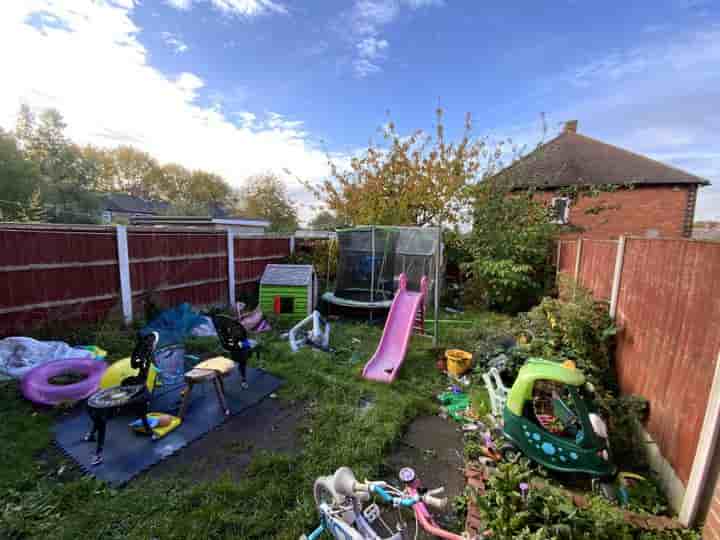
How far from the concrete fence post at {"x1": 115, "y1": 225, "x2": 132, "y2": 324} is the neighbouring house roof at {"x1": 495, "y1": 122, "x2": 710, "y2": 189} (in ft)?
44.5

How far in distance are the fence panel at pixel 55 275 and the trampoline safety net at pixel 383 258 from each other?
4.50 meters

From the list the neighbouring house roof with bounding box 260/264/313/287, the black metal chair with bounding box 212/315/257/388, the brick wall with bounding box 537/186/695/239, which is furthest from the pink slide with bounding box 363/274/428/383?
the brick wall with bounding box 537/186/695/239

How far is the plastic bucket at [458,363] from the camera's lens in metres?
4.41

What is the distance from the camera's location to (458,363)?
4.42 metres

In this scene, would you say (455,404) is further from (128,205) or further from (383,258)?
(128,205)

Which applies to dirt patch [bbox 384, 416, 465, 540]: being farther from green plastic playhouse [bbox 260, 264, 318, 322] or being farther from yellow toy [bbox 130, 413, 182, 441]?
green plastic playhouse [bbox 260, 264, 318, 322]

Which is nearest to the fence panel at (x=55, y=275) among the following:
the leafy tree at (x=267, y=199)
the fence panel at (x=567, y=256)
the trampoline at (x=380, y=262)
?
the trampoline at (x=380, y=262)

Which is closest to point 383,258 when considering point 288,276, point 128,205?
point 288,276

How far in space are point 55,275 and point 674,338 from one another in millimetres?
7287

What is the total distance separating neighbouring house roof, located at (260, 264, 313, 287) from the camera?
22.8 ft

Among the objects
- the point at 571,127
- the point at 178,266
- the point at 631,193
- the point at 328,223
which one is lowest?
the point at 178,266

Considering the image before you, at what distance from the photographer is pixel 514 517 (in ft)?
Result: 5.13

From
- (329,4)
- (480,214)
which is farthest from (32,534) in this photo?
(480,214)

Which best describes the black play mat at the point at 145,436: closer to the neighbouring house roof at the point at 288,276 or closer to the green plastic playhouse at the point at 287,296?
the green plastic playhouse at the point at 287,296
